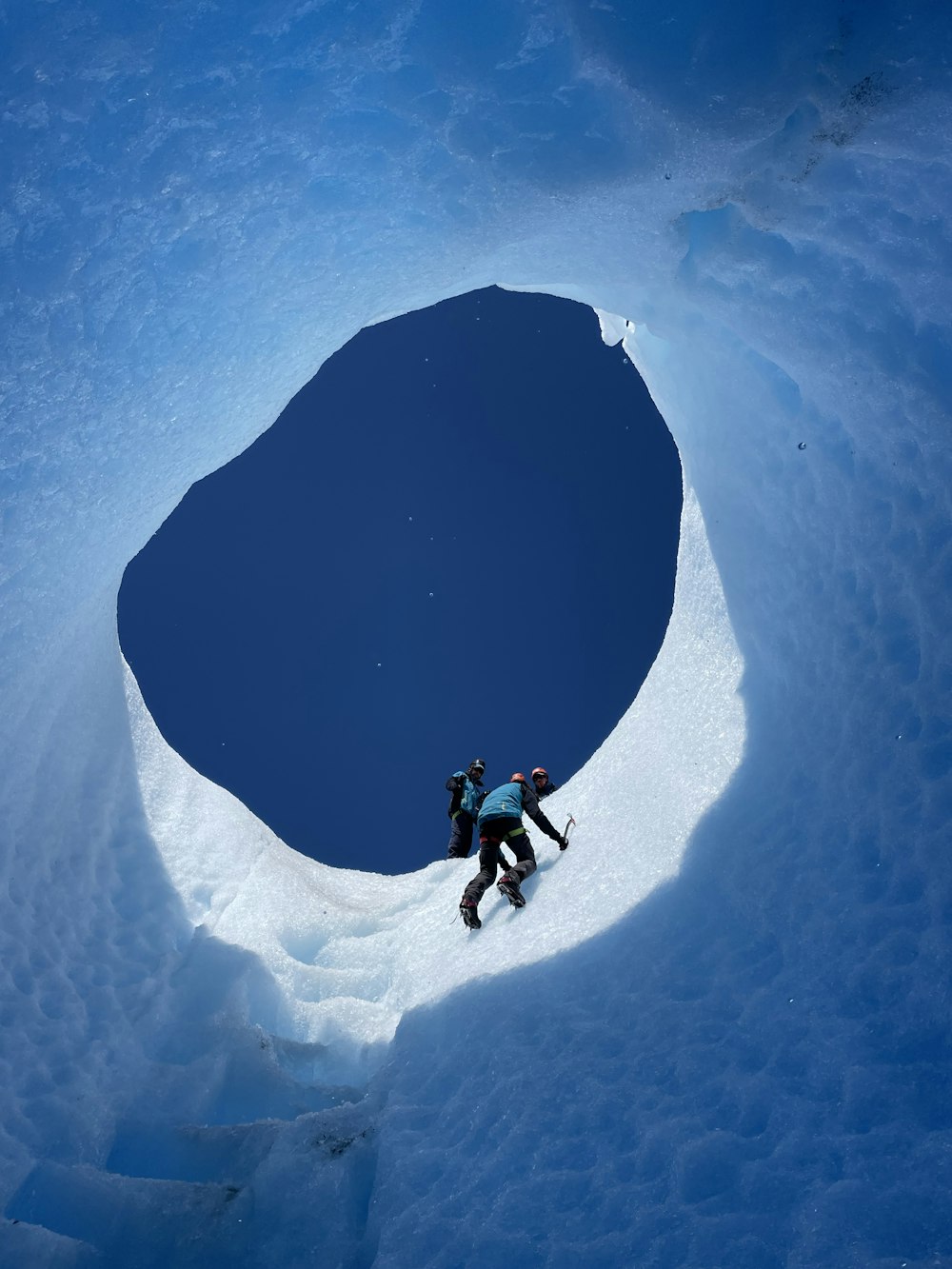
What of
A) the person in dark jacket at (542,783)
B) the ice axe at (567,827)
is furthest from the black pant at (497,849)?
the person in dark jacket at (542,783)

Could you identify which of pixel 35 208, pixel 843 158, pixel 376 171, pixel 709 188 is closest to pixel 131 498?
pixel 35 208

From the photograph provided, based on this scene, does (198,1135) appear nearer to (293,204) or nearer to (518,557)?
(293,204)

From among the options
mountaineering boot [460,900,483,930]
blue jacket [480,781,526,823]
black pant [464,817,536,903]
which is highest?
blue jacket [480,781,526,823]

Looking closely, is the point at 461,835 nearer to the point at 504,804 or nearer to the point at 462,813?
the point at 462,813

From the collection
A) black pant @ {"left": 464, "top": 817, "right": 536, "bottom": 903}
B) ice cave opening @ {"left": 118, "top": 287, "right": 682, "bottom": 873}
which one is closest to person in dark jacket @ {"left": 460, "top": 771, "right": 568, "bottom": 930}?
black pant @ {"left": 464, "top": 817, "right": 536, "bottom": 903}

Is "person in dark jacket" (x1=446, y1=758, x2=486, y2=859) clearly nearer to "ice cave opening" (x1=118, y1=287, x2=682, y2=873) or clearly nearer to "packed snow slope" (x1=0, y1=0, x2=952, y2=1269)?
"packed snow slope" (x1=0, y1=0, x2=952, y2=1269)

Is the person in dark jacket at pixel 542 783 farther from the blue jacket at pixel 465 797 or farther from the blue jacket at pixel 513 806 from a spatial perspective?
the blue jacket at pixel 513 806
